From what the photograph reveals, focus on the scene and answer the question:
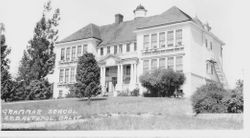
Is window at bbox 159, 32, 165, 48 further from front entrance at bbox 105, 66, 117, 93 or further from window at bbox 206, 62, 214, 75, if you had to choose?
window at bbox 206, 62, 214, 75

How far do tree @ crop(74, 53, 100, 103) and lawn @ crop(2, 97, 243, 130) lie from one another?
2021 millimetres

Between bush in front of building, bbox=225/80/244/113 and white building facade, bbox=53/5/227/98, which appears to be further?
white building facade, bbox=53/5/227/98

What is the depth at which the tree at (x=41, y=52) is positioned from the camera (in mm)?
13805

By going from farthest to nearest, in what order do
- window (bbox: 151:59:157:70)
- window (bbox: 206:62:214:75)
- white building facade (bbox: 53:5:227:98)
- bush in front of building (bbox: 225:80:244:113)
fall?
window (bbox: 151:59:157:70) < white building facade (bbox: 53:5:227:98) < window (bbox: 206:62:214:75) < bush in front of building (bbox: 225:80:244:113)

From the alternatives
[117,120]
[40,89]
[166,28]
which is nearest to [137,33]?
[166,28]

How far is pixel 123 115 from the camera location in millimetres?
11344

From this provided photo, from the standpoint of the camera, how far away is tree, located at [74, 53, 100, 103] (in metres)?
15.6

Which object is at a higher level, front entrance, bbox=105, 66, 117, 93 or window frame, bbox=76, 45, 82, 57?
window frame, bbox=76, 45, 82, 57

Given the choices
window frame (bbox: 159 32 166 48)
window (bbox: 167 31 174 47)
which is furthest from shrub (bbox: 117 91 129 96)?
window (bbox: 167 31 174 47)

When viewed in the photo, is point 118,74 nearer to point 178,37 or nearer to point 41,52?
point 178,37

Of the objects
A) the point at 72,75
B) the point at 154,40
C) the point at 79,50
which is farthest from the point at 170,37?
the point at 72,75

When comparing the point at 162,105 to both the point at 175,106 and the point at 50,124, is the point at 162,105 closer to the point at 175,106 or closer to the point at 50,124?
the point at 175,106

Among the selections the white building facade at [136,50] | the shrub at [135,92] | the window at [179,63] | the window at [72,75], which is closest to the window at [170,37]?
the white building facade at [136,50]

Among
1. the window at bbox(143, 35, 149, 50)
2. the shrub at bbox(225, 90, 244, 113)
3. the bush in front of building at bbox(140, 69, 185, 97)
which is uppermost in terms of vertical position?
the window at bbox(143, 35, 149, 50)
